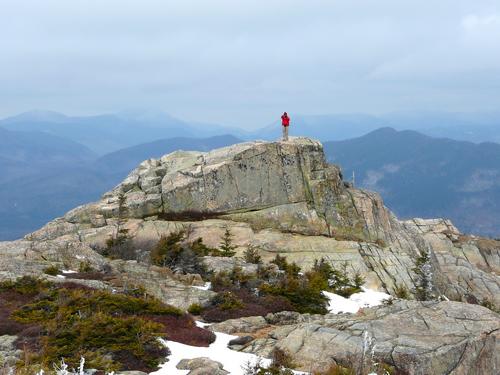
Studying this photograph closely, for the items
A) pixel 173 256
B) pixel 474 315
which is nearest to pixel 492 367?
pixel 474 315

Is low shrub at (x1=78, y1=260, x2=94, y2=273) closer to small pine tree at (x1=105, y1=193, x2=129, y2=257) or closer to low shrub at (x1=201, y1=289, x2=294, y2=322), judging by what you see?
small pine tree at (x1=105, y1=193, x2=129, y2=257)

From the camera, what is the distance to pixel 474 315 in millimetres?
20359

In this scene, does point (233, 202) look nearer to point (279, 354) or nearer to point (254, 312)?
point (254, 312)

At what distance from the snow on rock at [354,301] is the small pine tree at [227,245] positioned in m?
8.93

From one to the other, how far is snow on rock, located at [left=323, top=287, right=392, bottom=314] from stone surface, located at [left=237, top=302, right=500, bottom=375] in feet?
21.7

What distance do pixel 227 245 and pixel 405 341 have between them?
791 inches

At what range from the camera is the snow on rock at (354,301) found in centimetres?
2759

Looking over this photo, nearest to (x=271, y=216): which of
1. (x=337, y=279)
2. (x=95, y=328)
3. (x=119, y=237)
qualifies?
(x=337, y=279)

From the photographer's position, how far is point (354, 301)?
97.6 ft

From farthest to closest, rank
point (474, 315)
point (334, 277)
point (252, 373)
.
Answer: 1. point (334, 277)
2. point (474, 315)
3. point (252, 373)

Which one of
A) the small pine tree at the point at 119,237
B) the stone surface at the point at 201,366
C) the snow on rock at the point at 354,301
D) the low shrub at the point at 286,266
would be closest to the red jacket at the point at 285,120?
the low shrub at the point at 286,266

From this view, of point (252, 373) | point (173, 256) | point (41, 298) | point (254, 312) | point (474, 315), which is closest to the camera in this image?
point (252, 373)

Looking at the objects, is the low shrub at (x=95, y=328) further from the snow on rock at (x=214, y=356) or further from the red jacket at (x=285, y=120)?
the red jacket at (x=285, y=120)

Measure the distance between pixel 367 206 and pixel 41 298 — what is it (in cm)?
2977
